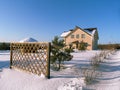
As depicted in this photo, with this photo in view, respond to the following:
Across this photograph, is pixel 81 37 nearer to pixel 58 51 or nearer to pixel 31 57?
pixel 58 51

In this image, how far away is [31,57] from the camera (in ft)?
25.1

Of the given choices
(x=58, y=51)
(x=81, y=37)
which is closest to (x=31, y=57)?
(x=58, y=51)

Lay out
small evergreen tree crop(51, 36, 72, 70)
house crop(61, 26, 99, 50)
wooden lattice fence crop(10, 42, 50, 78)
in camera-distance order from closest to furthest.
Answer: wooden lattice fence crop(10, 42, 50, 78), small evergreen tree crop(51, 36, 72, 70), house crop(61, 26, 99, 50)

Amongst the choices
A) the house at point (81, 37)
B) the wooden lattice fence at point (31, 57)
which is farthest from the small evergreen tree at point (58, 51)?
the house at point (81, 37)

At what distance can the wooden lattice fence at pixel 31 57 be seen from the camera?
6546mm

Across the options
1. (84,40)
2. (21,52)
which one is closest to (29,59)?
(21,52)

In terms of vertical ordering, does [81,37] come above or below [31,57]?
above

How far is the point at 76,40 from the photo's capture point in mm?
38812

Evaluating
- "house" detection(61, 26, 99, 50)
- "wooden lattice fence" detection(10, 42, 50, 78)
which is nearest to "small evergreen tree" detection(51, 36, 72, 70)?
"wooden lattice fence" detection(10, 42, 50, 78)

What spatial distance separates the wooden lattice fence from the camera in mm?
6546

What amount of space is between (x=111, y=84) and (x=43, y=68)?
2.83 metres

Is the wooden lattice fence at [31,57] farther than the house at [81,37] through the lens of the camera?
No

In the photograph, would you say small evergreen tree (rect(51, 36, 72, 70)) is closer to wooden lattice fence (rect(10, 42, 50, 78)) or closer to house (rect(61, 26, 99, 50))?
wooden lattice fence (rect(10, 42, 50, 78))

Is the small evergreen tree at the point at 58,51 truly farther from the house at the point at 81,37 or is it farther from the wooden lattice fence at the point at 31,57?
the house at the point at 81,37
